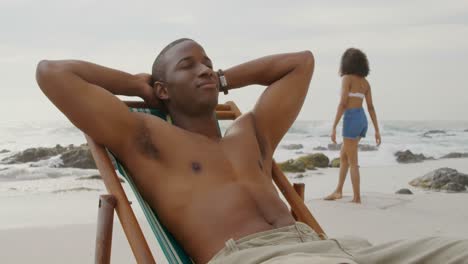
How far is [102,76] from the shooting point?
7.87ft

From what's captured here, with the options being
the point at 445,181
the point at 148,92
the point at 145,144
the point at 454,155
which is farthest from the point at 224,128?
the point at 145,144

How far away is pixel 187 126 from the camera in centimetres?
251

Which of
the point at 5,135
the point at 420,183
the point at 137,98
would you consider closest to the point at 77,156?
the point at 5,135

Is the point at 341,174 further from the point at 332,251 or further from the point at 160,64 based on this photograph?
the point at 332,251

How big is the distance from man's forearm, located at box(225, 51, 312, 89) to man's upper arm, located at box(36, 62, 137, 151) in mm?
755

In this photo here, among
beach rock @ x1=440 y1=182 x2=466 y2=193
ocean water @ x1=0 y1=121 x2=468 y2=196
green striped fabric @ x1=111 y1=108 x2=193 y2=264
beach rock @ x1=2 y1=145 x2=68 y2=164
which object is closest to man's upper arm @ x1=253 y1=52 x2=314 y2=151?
green striped fabric @ x1=111 y1=108 x2=193 y2=264

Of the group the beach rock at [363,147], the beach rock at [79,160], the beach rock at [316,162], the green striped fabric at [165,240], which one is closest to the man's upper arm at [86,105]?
the green striped fabric at [165,240]

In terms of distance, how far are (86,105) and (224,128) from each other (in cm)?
1392

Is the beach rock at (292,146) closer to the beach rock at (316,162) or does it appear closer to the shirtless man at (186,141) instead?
the beach rock at (316,162)

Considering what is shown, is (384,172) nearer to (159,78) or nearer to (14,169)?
(14,169)

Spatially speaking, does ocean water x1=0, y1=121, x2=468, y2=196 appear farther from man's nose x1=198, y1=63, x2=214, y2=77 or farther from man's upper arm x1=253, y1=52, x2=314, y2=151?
man's nose x1=198, y1=63, x2=214, y2=77

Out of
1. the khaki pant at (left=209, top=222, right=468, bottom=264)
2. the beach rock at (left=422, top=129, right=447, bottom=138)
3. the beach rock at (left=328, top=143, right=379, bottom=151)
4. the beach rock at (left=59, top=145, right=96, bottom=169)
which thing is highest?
the khaki pant at (left=209, top=222, right=468, bottom=264)

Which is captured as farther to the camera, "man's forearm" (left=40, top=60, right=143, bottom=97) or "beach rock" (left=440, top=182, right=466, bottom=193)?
"beach rock" (left=440, top=182, right=466, bottom=193)

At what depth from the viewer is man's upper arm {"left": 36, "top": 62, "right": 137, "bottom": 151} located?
2184mm
